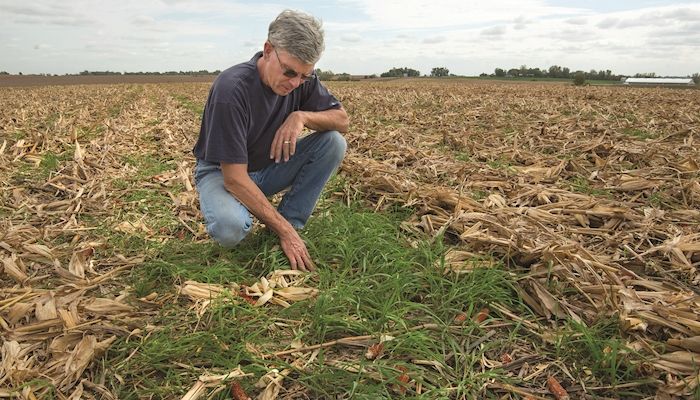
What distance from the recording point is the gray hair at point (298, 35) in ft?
8.96

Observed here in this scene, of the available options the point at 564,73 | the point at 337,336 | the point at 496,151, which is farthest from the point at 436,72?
the point at 337,336

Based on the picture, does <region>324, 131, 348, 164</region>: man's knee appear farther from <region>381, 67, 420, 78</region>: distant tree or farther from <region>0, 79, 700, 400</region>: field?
<region>381, 67, 420, 78</region>: distant tree

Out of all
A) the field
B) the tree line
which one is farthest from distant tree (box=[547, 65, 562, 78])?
the field

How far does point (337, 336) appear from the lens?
2.47 m

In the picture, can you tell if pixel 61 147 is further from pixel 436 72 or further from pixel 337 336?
pixel 436 72

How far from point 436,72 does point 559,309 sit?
8130 centimetres

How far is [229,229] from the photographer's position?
317 centimetres

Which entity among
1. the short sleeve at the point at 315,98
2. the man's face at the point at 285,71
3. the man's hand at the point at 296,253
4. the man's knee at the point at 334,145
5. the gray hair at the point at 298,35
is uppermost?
the gray hair at the point at 298,35

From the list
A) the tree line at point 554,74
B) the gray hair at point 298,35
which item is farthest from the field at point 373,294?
the tree line at point 554,74

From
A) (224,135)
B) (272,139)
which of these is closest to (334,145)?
(272,139)

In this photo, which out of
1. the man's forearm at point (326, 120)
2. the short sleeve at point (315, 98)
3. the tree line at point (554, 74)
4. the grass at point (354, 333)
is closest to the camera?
A: the grass at point (354, 333)

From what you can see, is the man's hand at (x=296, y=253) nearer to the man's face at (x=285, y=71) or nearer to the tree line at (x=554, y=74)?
the man's face at (x=285, y=71)

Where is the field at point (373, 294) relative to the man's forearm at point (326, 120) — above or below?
below

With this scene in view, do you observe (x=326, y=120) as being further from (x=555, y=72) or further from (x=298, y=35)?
(x=555, y=72)
